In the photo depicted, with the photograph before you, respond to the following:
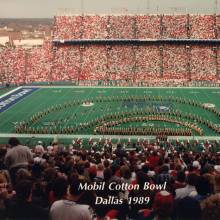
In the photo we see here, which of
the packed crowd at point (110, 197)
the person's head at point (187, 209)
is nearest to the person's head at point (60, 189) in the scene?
the packed crowd at point (110, 197)

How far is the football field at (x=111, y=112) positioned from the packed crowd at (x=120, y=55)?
22.9 feet

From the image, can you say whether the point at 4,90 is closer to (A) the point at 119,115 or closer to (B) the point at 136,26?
(A) the point at 119,115

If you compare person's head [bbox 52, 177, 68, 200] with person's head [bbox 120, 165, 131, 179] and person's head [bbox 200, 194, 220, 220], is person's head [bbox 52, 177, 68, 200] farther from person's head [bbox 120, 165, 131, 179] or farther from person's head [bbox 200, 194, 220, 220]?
person's head [bbox 120, 165, 131, 179]

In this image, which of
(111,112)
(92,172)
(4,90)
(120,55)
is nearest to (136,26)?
(120,55)

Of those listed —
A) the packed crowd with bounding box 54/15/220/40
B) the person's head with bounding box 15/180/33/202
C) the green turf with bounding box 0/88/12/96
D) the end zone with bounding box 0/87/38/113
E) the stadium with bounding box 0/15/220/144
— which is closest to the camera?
the person's head with bounding box 15/180/33/202

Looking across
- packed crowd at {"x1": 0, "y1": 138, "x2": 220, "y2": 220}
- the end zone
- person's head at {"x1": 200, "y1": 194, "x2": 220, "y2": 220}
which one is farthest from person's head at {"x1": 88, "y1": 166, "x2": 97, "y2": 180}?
the end zone

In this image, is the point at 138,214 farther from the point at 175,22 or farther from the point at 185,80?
the point at 175,22

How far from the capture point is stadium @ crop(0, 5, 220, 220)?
19.2 ft

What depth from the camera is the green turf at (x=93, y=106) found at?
28.1m

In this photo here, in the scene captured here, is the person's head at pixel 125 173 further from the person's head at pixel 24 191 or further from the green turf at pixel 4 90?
the green turf at pixel 4 90

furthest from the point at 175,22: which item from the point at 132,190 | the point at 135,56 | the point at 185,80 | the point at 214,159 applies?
the point at 132,190

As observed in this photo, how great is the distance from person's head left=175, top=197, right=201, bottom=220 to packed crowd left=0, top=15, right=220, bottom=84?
44338mm

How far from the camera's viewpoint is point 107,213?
5.66 m

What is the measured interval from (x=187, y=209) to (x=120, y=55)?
161 ft
